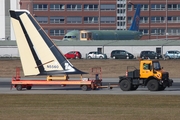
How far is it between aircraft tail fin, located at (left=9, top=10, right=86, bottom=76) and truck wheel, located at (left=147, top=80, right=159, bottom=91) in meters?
4.69

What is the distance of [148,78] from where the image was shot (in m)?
36.1

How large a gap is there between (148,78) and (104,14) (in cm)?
9054

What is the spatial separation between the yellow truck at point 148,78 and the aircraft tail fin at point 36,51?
3.37 metres

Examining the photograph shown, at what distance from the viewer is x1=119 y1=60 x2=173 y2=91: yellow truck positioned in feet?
118

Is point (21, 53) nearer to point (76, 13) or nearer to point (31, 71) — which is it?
point (31, 71)

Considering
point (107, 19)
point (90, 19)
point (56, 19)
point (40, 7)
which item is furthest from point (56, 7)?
point (107, 19)

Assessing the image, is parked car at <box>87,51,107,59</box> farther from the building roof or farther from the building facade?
the building facade

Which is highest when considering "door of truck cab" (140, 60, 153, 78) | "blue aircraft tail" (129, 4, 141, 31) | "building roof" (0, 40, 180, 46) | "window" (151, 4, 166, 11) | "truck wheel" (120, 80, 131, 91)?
"window" (151, 4, 166, 11)

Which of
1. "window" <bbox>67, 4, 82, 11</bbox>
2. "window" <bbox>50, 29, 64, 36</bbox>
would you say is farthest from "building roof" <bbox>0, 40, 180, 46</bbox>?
"window" <bbox>50, 29, 64, 36</bbox>

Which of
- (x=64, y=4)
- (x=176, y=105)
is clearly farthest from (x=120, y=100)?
(x=64, y=4)

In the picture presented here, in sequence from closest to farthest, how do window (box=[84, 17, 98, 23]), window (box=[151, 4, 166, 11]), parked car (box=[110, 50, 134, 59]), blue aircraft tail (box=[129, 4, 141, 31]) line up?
parked car (box=[110, 50, 134, 59]) < blue aircraft tail (box=[129, 4, 141, 31]) < window (box=[151, 4, 166, 11]) < window (box=[84, 17, 98, 23])

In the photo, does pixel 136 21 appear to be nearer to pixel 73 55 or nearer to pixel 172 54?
pixel 172 54

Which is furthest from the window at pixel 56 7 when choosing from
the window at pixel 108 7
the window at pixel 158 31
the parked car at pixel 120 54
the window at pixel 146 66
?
the window at pixel 146 66

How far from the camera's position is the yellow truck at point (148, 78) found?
35875 mm
